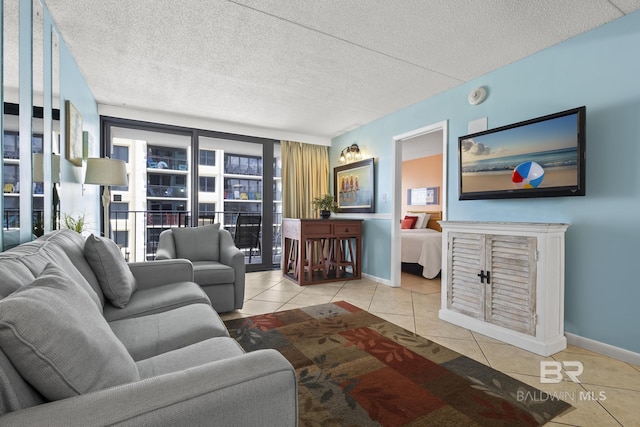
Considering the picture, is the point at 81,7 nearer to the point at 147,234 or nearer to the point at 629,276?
the point at 629,276

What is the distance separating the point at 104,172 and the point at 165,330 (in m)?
2.04

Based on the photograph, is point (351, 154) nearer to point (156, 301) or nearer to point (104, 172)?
point (104, 172)

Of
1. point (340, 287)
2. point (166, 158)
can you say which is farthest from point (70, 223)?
point (166, 158)

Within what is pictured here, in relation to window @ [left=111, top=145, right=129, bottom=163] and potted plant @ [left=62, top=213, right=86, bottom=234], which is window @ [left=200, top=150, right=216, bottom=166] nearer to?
A: window @ [left=111, top=145, right=129, bottom=163]

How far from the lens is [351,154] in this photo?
4.74 meters

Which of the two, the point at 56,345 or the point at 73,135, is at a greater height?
the point at 73,135

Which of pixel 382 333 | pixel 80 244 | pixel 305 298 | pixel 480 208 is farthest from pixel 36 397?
pixel 480 208

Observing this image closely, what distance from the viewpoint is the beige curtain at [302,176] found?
5.11 metres

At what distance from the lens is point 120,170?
284 cm

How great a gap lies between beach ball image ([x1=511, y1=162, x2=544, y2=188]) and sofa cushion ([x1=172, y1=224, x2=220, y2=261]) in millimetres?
3004

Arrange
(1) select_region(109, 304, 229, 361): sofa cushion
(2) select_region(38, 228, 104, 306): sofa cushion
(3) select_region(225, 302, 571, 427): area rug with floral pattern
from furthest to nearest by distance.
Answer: (2) select_region(38, 228, 104, 306): sofa cushion → (3) select_region(225, 302, 571, 427): area rug with floral pattern → (1) select_region(109, 304, 229, 361): sofa cushion

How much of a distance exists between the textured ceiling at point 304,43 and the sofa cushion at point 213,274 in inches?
73.5

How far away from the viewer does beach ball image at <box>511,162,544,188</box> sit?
2.43 m

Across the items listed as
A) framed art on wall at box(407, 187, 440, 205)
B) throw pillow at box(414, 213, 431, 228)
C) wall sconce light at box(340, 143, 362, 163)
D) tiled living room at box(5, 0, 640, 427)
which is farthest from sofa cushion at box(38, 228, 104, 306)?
framed art on wall at box(407, 187, 440, 205)
